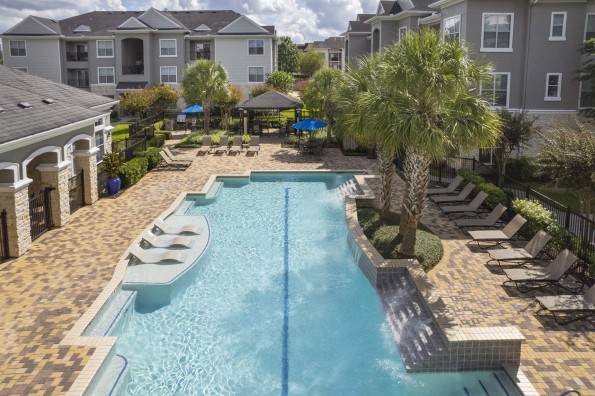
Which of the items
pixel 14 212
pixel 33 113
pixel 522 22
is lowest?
pixel 14 212

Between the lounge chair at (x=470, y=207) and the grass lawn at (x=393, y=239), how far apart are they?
166cm

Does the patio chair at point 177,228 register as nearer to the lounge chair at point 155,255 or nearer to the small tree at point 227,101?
the lounge chair at point 155,255

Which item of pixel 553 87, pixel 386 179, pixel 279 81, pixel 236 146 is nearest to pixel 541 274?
pixel 386 179

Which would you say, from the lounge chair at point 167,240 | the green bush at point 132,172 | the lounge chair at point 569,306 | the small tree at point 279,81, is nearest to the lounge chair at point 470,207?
the lounge chair at point 569,306

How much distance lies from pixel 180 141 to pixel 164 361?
29.7 m

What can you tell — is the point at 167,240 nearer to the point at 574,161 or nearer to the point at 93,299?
the point at 93,299

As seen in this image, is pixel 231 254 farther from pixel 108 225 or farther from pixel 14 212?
pixel 14 212

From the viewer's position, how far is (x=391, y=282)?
47.2 feet

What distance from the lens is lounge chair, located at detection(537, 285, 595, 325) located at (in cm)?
1167

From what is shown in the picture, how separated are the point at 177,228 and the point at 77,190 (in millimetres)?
5365

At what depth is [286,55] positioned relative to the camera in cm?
10788

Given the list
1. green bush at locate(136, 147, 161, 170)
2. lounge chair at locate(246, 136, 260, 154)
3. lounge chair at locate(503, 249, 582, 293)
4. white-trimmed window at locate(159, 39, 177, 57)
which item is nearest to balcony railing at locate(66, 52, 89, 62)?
white-trimmed window at locate(159, 39, 177, 57)

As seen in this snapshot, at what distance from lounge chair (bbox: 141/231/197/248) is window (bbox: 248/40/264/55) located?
43.5 meters

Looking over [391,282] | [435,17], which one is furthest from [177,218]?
[435,17]
